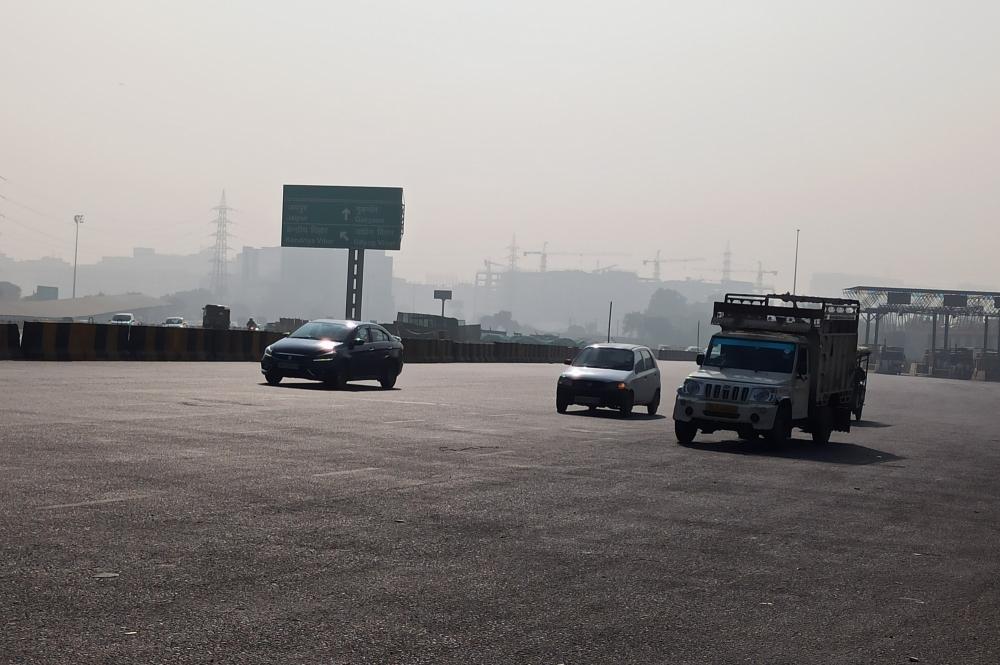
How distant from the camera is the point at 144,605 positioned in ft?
21.3

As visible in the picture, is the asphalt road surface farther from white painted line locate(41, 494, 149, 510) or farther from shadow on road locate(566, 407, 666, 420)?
shadow on road locate(566, 407, 666, 420)

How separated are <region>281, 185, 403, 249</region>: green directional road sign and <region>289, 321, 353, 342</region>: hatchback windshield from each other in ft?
140

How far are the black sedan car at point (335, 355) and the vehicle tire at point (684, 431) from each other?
36.0 ft

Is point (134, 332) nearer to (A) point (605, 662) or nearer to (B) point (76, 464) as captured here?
(B) point (76, 464)

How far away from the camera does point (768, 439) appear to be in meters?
20.0

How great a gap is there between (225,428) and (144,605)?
34.2ft

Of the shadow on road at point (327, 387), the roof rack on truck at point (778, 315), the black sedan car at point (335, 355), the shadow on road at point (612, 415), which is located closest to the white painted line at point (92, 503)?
the roof rack on truck at point (778, 315)

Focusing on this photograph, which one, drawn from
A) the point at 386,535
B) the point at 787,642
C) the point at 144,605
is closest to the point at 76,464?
the point at 386,535

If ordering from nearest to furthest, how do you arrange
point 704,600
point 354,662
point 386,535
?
point 354,662 → point 704,600 → point 386,535

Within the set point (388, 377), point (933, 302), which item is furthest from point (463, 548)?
point (933, 302)

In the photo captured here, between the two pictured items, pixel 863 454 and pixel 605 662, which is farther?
pixel 863 454

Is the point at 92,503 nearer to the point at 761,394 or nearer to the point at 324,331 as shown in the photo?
the point at 761,394

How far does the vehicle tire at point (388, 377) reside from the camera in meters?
30.0

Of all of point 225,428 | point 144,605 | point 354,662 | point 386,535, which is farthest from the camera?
point 225,428
